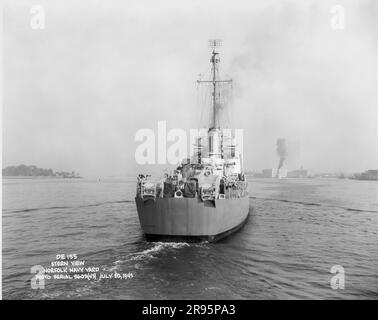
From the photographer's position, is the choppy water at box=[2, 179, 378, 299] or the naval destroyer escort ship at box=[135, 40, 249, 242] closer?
the choppy water at box=[2, 179, 378, 299]

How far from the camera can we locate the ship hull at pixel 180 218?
16125mm

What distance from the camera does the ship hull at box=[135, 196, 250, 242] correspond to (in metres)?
16.1

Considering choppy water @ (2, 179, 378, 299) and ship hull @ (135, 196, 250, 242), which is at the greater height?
ship hull @ (135, 196, 250, 242)

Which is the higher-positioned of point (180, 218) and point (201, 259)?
point (180, 218)

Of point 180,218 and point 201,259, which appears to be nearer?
point 201,259

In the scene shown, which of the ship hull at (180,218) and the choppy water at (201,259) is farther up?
the ship hull at (180,218)

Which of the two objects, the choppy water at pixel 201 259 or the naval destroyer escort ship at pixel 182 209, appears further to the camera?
the naval destroyer escort ship at pixel 182 209

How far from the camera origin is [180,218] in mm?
16219

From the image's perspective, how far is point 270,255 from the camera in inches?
627

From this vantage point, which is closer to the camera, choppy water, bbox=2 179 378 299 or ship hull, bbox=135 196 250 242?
choppy water, bbox=2 179 378 299

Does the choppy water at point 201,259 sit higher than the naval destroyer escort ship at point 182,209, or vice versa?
the naval destroyer escort ship at point 182,209

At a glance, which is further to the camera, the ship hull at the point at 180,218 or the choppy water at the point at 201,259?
the ship hull at the point at 180,218
